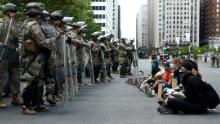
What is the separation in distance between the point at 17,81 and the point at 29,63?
1.56 m

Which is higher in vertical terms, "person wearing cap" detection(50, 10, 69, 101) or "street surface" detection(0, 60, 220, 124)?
"person wearing cap" detection(50, 10, 69, 101)

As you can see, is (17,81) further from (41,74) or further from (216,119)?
(216,119)

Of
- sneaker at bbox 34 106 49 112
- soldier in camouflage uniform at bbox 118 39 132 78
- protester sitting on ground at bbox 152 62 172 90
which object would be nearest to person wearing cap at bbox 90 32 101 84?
protester sitting on ground at bbox 152 62 172 90

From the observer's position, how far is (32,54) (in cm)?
1191

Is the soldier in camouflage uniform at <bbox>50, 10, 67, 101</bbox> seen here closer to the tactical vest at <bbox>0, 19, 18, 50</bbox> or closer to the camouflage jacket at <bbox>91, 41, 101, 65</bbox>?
the tactical vest at <bbox>0, 19, 18, 50</bbox>

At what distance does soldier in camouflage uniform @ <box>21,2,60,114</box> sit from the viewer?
11.7 meters

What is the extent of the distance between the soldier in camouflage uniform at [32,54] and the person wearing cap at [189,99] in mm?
2532

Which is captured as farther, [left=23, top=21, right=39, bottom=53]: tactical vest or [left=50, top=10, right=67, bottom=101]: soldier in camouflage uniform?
[left=50, top=10, right=67, bottom=101]: soldier in camouflage uniform

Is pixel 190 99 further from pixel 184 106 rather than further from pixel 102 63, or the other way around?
pixel 102 63

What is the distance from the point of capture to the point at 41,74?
12.2 m

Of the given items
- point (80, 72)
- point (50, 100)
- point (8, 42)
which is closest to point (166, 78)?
point (80, 72)

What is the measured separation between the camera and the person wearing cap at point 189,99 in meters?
11.8

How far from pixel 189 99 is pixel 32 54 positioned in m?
3.20

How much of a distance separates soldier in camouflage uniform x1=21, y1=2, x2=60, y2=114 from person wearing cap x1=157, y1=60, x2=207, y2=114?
8.31 ft
